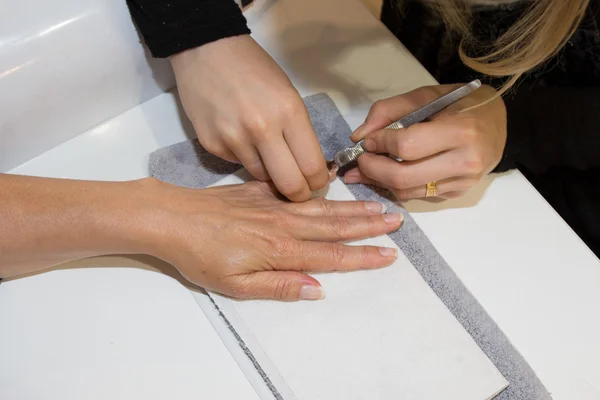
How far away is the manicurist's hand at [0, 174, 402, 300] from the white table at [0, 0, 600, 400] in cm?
5

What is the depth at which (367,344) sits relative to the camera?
0.56 meters

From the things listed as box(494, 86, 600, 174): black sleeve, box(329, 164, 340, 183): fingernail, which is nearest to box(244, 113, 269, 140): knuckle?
box(329, 164, 340, 183): fingernail

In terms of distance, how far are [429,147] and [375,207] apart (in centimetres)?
10

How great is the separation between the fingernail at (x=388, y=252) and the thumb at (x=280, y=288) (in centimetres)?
8

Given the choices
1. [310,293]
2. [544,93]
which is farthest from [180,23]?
[544,93]

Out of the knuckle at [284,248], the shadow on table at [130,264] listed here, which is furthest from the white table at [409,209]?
the knuckle at [284,248]

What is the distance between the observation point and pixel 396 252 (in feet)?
2.05

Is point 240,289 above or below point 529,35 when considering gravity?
below

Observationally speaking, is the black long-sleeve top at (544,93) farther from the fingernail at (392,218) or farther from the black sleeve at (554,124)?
the fingernail at (392,218)

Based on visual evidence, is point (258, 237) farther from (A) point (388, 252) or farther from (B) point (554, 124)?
(B) point (554, 124)

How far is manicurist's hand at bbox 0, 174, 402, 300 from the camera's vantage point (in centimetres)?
57

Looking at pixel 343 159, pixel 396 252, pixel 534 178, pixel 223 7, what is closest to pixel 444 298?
pixel 396 252

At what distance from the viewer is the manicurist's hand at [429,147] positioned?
629 mm

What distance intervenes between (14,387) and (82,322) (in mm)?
88
